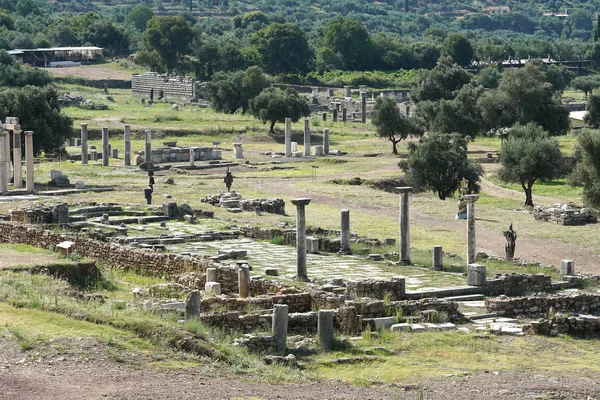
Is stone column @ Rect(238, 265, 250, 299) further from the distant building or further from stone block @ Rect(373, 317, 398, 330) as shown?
the distant building

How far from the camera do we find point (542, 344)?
29719 millimetres

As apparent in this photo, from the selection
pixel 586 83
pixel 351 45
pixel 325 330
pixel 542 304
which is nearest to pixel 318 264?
pixel 542 304

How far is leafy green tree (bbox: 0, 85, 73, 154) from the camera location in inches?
2783

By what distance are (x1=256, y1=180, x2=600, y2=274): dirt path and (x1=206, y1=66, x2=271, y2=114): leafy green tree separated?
42.1m

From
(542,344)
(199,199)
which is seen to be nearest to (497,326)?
(542,344)

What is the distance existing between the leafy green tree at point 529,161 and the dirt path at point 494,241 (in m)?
7.91

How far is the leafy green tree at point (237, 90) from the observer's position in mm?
105938

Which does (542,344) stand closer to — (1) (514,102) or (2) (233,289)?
(2) (233,289)

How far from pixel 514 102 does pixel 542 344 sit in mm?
60306

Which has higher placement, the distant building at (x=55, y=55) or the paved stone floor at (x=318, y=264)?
the distant building at (x=55, y=55)

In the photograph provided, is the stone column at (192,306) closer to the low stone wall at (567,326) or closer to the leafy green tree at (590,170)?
the low stone wall at (567,326)

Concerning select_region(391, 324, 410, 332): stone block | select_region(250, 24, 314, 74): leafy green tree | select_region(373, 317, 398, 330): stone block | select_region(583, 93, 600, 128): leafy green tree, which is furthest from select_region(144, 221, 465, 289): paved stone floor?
select_region(250, 24, 314, 74): leafy green tree

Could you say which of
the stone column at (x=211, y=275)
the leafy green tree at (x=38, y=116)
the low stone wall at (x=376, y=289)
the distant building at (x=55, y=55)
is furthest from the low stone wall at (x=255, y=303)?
the distant building at (x=55, y=55)

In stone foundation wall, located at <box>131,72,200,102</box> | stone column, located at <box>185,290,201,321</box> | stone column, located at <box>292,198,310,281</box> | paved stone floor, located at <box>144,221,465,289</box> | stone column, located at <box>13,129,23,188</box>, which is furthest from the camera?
stone foundation wall, located at <box>131,72,200,102</box>
